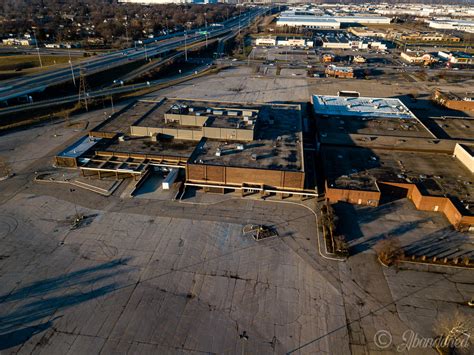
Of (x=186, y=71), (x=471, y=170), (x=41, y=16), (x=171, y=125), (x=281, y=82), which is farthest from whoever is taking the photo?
(x=41, y=16)

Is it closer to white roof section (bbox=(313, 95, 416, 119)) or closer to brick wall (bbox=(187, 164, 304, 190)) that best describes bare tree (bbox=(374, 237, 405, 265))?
brick wall (bbox=(187, 164, 304, 190))

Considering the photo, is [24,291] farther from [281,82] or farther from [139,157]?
[281,82]

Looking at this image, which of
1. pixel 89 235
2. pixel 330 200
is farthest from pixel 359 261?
pixel 89 235

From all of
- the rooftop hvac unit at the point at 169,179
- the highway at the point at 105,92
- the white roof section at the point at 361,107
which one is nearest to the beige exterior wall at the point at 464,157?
the white roof section at the point at 361,107

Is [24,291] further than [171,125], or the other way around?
[171,125]

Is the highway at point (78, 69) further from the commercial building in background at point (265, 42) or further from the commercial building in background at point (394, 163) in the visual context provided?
the commercial building in background at point (394, 163)

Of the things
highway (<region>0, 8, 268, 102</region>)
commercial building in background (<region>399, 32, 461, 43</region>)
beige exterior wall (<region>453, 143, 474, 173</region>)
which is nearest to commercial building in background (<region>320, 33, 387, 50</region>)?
commercial building in background (<region>399, 32, 461, 43</region>)
